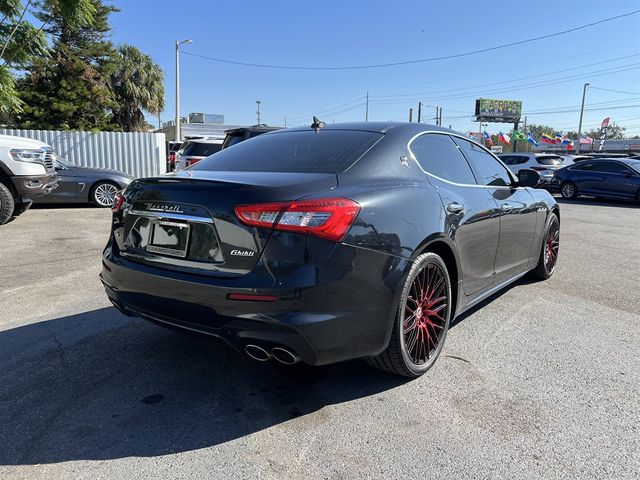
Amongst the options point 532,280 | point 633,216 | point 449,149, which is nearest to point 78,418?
point 449,149

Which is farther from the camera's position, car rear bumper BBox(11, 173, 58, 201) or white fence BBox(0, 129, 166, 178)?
white fence BBox(0, 129, 166, 178)

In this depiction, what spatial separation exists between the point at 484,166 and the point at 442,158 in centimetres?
78

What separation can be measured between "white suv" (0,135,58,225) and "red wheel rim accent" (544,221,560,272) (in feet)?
26.8

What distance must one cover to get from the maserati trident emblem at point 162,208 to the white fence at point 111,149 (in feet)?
48.7

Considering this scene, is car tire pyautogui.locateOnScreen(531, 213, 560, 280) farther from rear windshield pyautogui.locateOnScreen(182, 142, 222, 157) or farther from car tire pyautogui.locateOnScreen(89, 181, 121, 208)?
rear windshield pyautogui.locateOnScreen(182, 142, 222, 157)

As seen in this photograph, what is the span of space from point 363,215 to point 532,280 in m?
3.81

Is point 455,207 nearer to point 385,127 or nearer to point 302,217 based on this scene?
point 385,127

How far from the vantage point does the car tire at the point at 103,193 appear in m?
11.8

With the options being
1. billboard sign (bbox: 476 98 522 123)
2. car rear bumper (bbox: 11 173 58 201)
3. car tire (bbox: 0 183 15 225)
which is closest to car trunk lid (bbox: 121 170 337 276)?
car rear bumper (bbox: 11 173 58 201)

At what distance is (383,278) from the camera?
275 cm

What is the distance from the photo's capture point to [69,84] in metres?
26.4

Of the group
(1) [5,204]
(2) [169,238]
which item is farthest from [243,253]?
(1) [5,204]

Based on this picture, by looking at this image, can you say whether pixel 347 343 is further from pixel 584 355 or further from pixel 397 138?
pixel 584 355

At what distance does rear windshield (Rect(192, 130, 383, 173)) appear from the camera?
3.12m
